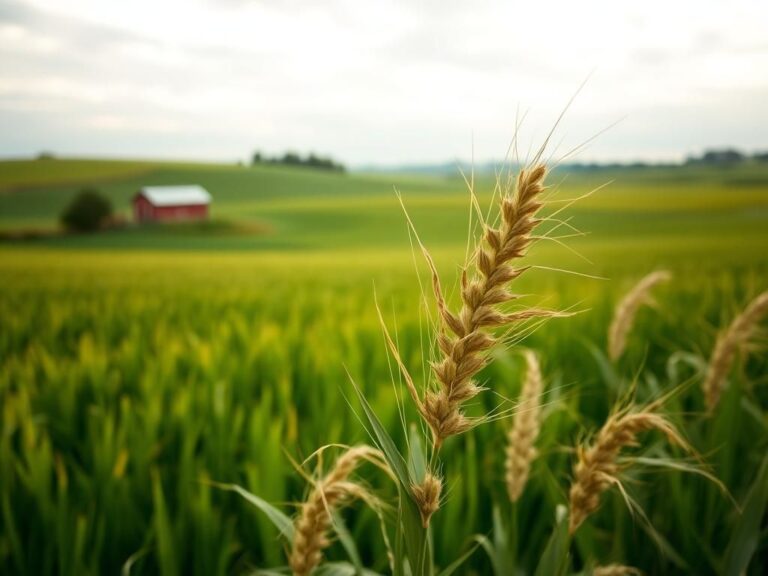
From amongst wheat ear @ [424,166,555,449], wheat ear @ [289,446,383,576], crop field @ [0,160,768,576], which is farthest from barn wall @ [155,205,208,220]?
wheat ear @ [424,166,555,449]

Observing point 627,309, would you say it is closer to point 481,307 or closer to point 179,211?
point 481,307

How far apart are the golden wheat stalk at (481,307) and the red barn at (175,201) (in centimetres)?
455

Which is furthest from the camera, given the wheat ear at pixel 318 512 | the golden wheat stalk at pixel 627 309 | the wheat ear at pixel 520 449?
the golden wheat stalk at pixel 627 309

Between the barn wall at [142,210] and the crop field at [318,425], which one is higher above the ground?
the barn wall at [142,210]

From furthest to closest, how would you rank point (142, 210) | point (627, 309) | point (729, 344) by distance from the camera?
point (142, 210), point (627, 309), point (729, 344)

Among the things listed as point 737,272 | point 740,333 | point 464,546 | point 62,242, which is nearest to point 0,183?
point 62,242

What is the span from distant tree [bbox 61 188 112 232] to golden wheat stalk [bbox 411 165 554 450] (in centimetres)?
500

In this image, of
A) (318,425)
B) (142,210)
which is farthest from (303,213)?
(318,425)

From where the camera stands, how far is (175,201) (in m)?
4.95

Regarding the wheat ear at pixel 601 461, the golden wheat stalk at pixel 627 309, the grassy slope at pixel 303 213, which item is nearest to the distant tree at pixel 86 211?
the grassy slope at pixel 303 213

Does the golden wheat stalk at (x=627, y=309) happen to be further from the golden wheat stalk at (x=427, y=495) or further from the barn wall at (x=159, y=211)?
the barn wall at (x=159, y=211)

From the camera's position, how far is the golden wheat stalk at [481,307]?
0.35m

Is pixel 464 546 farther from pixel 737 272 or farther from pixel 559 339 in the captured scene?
pixel 737 272

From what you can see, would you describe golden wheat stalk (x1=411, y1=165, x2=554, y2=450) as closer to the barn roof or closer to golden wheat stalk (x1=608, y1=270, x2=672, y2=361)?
golden wheat stalk (x1=608, y1=270, x2=672, y2=361)
